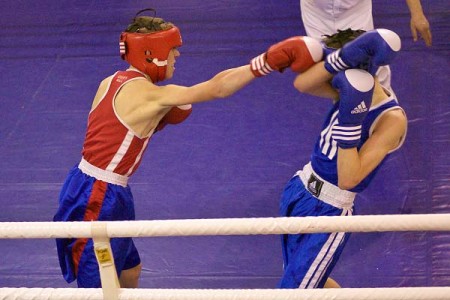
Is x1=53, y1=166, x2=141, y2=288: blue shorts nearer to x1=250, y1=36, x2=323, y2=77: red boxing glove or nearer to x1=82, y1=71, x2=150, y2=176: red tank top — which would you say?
x1=82, y1=71, x2=150, y2=176: red tank top

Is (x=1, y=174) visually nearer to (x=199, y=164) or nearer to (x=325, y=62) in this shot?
(x=199, y=164)

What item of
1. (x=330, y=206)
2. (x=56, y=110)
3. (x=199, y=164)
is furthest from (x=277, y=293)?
(x=56, y=110)

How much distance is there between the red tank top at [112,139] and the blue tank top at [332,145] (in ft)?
2.61

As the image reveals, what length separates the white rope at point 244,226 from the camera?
284 cm

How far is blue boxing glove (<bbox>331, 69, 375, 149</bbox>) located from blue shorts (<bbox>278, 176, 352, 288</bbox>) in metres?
0.40

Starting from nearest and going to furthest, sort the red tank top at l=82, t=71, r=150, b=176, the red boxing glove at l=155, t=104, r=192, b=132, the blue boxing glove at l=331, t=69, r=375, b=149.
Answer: the blue boxing glove at l=331, t=69, r=375, b=149 → the red tank top at l=82, t=71, r=150, b=176 → the red boxing glove at l=155, t=104, r=192, b=132

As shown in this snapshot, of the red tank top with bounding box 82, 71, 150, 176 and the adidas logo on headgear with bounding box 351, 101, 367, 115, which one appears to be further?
the red tank top with bounding box 82, 71, 150, 176

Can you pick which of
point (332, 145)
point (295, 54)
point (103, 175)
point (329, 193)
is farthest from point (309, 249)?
point (103, 175)

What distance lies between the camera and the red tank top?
3865mm

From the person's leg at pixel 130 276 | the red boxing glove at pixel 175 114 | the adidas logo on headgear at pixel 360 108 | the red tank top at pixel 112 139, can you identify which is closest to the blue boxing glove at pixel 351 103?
the adidas logo on headgear at pixel 360 108

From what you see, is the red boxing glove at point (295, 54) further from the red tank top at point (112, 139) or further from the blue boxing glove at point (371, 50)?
the red tank top at point (112, 139)

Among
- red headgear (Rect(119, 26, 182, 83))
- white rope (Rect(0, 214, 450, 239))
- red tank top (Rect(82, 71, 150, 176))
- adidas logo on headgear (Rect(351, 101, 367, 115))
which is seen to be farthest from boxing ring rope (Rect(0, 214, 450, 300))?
red headgear (Rect(119, 26, 182, 83))

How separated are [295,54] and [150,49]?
0.78m

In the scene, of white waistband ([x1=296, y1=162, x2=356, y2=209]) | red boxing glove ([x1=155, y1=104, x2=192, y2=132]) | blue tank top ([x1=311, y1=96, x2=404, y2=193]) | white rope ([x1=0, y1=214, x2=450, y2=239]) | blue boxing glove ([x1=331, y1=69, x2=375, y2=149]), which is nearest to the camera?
white rope ([x1=0, y1=214, x2=450, y2=239])
